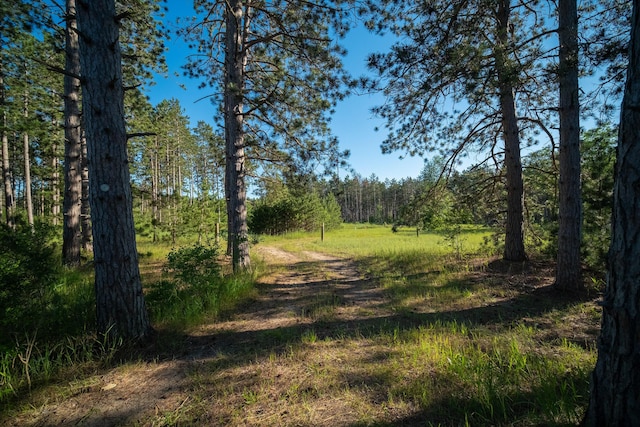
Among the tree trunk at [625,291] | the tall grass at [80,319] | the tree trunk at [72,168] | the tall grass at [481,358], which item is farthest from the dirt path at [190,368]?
the tree trunk at [72,168]

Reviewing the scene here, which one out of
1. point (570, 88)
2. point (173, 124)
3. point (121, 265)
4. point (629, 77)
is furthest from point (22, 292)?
point (173, 124)

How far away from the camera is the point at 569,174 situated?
184 inches

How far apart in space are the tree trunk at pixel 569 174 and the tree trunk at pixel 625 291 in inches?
162

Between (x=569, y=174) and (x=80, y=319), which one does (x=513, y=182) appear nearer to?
(x=569, y=174)

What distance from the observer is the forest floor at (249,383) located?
79.4 inches

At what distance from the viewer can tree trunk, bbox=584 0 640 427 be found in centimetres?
137

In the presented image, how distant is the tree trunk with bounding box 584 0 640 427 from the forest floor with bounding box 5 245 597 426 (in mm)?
1167

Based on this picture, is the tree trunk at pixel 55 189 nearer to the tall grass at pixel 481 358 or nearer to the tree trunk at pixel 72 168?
the tree trunk at pixel 72 168

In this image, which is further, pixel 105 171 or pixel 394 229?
pixel 394 229

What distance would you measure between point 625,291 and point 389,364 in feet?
6.39

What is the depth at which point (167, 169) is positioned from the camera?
31.2 metres

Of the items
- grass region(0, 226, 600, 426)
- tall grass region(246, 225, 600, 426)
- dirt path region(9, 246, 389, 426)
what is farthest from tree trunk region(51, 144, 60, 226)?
tall grass region(246, 225, 600, 426)

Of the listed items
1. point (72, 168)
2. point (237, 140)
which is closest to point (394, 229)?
point (237, 140)

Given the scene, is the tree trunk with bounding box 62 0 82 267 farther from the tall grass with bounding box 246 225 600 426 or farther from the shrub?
the tall grass with bounding box 246 225 600 426
